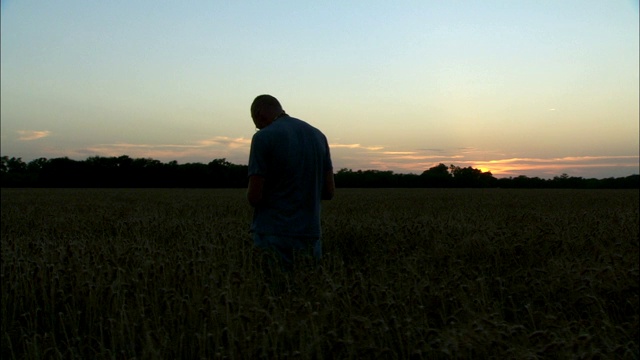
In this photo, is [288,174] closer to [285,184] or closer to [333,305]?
[285,184]

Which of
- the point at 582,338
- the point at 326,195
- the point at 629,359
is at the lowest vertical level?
the point at 629,359

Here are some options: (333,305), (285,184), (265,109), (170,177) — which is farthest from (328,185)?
(170,177)

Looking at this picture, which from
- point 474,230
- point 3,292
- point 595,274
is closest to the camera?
point 3,292

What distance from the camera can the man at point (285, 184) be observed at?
485 cm

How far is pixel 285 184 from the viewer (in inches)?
195

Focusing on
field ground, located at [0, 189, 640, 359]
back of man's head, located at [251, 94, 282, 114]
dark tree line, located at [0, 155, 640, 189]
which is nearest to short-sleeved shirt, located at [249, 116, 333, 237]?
back of man's head, located at [251, 94, 282, 114]

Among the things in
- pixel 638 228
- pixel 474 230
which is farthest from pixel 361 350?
pixel 638 228

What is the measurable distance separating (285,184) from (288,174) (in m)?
0.09

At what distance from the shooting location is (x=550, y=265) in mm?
5625

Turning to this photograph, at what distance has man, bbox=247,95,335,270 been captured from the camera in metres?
4.85

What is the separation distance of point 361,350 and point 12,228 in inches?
341

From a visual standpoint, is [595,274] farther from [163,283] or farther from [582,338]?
[163,283]

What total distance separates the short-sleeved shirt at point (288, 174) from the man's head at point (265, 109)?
0.30 feet

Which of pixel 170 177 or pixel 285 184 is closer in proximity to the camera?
pixel 285 184
